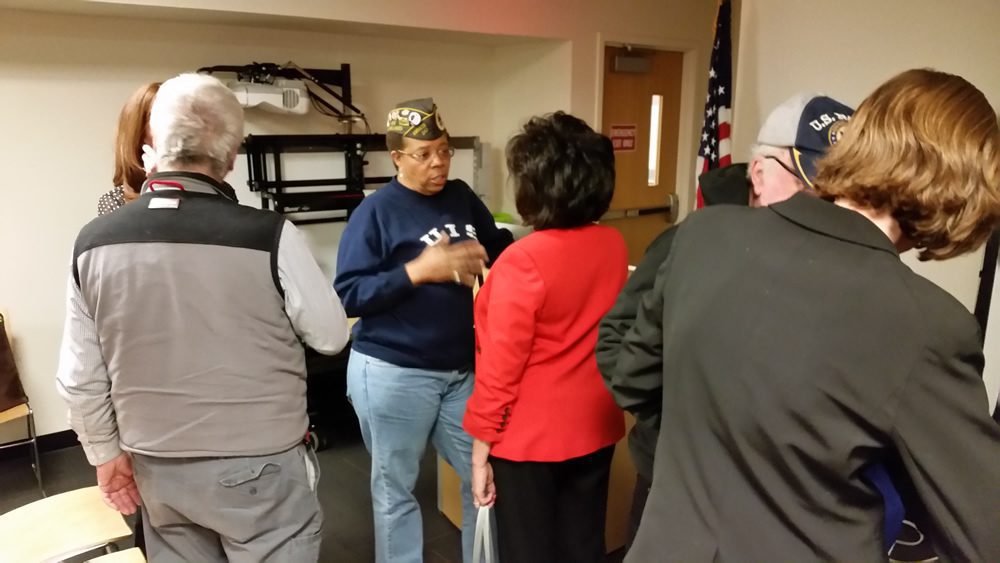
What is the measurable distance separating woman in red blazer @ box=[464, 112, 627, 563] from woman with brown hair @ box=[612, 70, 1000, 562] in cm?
51

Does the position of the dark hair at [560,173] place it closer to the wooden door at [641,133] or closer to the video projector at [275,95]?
the video projector at [275,95]

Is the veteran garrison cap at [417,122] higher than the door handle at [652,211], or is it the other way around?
the veteran garrison cap at [417,122]

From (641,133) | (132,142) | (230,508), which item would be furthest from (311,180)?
(230,508)

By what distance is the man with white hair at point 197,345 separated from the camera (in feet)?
3.87

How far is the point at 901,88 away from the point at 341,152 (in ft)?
10.3

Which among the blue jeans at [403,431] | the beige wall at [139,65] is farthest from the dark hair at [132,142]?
the beige wall at [139,65]

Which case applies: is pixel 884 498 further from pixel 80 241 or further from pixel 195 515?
pixel 80 241

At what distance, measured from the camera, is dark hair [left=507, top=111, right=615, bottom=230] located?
1.37 m

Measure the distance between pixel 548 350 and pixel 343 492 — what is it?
1.69 meters

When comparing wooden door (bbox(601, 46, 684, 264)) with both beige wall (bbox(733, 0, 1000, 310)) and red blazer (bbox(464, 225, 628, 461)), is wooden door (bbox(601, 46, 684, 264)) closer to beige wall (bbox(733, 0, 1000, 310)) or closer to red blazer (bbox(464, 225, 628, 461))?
beige wall (bbox(733, 0, 1000, 310))

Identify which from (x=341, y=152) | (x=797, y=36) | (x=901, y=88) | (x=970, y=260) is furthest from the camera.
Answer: (x=341, y=152)

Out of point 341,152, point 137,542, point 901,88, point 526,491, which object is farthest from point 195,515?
point 341,152

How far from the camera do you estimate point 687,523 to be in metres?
0.89

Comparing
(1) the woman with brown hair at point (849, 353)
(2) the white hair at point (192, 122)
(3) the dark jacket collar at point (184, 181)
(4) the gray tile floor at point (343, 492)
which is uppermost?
(2) the white hair at point (192, 122)
